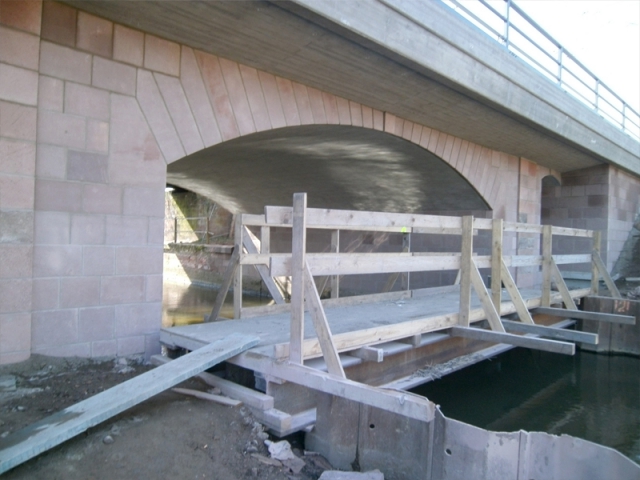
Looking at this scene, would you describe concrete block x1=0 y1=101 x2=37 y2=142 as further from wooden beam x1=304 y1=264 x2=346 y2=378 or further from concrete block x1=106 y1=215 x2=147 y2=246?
wooden beam x1=304 y1=264 x2=346 y2=378

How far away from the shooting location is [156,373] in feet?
11.6

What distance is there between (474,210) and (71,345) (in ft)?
27.1

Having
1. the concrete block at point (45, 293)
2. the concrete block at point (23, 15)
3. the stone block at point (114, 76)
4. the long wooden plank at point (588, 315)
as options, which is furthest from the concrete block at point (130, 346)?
the long wooden plank at point (588, 315)

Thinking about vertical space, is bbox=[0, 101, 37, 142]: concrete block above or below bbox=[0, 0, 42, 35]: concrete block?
below

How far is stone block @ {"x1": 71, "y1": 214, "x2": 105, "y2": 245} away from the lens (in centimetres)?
430

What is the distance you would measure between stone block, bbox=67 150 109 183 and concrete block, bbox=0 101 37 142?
340 mm

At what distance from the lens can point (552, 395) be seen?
7504 millimetres

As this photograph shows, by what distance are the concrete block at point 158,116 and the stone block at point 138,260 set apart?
868 millimetres

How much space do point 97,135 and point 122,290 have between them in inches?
52.3

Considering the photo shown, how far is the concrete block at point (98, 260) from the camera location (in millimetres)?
4371

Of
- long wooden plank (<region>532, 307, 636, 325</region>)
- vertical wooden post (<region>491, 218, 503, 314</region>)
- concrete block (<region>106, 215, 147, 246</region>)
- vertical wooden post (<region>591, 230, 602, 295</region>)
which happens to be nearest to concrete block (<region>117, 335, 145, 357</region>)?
concrete block (<region>106, 215, 147, 246</region>)

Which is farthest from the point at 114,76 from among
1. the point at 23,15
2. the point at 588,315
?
the point at 588,315

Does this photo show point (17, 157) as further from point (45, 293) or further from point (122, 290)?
point (122, 290)

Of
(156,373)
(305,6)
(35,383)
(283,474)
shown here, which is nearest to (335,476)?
(283,474)
